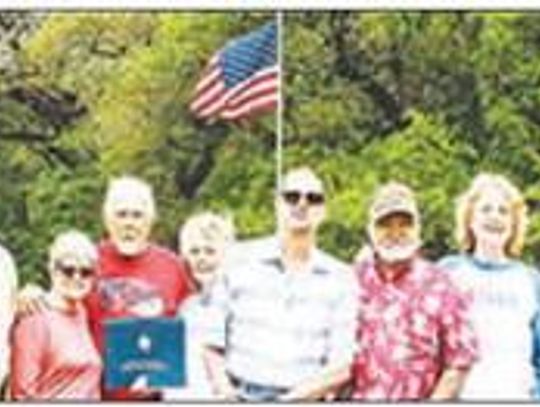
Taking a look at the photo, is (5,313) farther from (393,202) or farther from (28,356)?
(393,202)

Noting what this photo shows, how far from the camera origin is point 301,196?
12.0 metres

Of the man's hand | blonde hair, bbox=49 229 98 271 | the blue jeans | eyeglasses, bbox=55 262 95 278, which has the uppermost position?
blonde hair, bbox=49 229 98 271

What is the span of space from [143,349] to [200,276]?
411 millimetres

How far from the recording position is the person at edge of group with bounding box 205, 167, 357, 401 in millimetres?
11961

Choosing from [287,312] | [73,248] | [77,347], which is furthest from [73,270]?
[287,312]

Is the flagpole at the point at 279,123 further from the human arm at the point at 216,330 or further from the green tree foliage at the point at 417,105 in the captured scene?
the human arm at the point at 216,330

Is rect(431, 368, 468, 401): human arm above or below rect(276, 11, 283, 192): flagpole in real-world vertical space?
below

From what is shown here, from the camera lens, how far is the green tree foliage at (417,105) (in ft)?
39.4

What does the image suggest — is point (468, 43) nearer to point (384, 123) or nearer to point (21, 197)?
point (384, 123)

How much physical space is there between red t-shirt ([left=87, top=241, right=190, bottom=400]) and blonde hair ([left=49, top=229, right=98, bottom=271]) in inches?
1.9

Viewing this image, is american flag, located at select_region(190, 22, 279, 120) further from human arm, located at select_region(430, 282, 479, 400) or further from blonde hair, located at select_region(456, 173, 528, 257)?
human arm, located at select_region(430, 282, 479, 400)

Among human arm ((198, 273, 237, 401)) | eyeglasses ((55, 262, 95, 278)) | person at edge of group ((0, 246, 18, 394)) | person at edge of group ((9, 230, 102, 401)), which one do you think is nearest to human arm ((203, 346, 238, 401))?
human arm ((198, 273, 237, 401))

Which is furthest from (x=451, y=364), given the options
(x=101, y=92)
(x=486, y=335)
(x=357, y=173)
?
(x=101, y=92)

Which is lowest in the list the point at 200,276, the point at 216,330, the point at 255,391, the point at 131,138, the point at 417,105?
the point at 255,391
